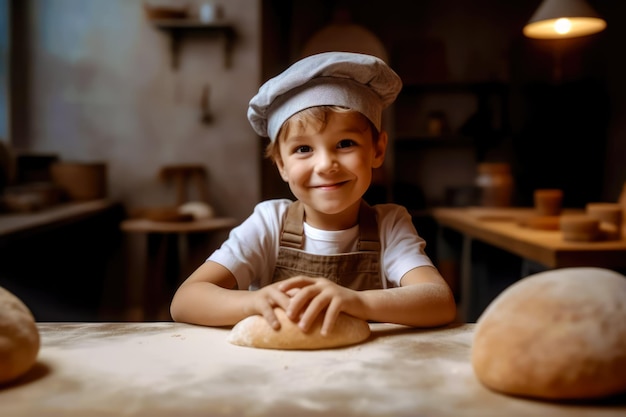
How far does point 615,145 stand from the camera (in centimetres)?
445

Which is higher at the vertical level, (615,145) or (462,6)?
(462,6)

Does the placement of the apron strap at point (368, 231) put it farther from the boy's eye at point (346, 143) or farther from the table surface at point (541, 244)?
the table surface at point (541, 244)

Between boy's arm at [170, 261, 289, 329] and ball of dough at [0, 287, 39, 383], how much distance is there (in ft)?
0.82

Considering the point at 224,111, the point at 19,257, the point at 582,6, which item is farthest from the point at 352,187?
the point at 224,111

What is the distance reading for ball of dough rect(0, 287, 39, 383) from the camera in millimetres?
665

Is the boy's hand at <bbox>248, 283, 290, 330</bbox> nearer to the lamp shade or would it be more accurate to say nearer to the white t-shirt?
the white t-shirt

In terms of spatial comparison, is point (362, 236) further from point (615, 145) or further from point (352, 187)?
point (615, 145)

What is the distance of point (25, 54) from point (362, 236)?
10.5 ft

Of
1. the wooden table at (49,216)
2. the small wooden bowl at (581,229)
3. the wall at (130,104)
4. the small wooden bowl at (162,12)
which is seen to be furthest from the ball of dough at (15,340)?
the small wooden bowl at (162,12)

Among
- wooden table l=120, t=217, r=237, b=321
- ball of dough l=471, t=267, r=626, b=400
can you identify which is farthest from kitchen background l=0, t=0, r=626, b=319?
ball of dough l=471, t=267, r=626, b=400

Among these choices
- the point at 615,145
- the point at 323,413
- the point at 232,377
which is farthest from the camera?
the point at 615,145

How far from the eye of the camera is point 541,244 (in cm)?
193

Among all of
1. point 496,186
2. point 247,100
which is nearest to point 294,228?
point 496,186

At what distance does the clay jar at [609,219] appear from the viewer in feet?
6.65
